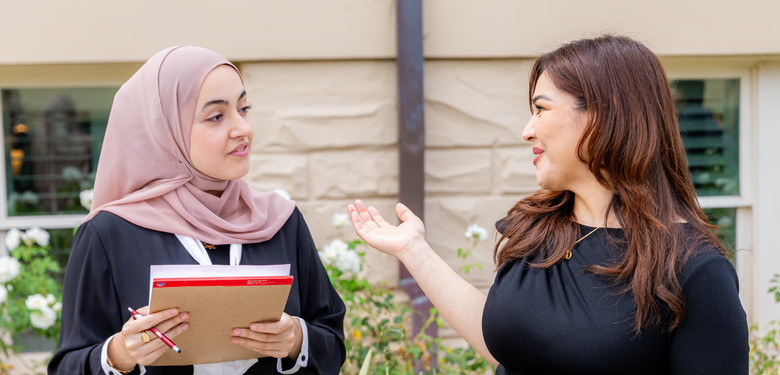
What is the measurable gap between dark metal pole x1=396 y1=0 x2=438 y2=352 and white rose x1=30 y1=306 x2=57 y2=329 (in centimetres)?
147

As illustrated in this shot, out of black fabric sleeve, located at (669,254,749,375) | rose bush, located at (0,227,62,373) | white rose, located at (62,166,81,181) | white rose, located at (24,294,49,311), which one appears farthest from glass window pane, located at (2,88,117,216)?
black fabric sleeve, located at (669,254,749,375)

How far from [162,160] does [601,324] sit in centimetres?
115

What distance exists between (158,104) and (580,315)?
45.6 inches

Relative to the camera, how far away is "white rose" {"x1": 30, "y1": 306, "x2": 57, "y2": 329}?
2.73 m

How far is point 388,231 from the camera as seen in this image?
2141mm

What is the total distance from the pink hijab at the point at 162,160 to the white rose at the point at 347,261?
90 cm

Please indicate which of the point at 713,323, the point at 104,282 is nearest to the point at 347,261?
the point at 104,282

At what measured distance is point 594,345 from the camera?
5.44 feet

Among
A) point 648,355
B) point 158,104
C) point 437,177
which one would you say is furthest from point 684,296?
point 437,177

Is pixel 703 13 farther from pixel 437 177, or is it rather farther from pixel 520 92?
pixel 437 177

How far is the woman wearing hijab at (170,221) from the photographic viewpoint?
5.98ft

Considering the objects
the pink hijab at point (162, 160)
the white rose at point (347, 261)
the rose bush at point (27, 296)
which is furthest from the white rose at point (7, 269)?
the white rose at point (347, 261)

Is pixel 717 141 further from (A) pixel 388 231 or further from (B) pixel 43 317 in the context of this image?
(B) pixel 43 317

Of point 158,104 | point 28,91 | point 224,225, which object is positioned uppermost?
point 28,91
